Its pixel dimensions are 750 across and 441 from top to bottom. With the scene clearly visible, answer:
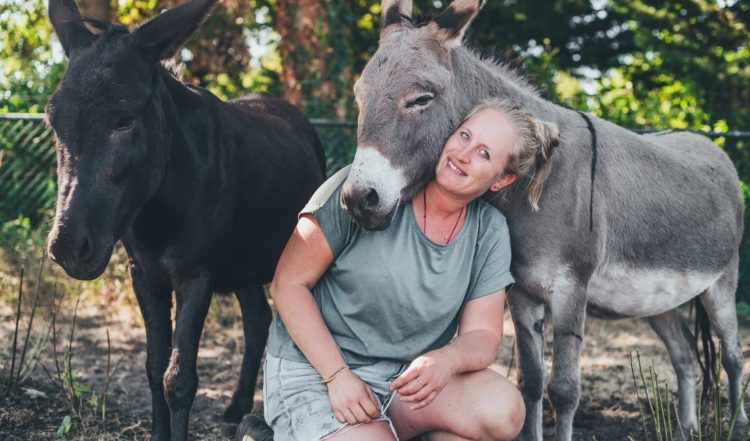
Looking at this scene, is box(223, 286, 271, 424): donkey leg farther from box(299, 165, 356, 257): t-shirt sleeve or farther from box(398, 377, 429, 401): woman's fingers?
box(398, 377, 429, 401): woman's fingers

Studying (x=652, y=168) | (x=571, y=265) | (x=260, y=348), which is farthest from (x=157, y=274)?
(x=652, y=168)

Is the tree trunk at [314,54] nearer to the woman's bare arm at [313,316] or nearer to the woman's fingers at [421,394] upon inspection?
the woman's bare arm at [313,316]

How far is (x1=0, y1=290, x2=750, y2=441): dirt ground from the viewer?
401 cm

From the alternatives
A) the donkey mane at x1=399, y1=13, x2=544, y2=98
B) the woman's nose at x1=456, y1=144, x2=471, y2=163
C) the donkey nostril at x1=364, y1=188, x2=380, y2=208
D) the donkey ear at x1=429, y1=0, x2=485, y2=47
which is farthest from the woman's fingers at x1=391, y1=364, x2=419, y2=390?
the donkey mane at x1=399, y1=13, x2=544, y2=98

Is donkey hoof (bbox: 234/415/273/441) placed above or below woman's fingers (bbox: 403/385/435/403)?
below

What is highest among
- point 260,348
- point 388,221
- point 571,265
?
point 388,221

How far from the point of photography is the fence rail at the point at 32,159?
7297 millimetres

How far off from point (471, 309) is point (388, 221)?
0.48 m

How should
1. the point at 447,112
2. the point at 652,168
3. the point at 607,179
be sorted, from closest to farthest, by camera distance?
the point at 447,112 < the point at 607,179 < the point at 652,168

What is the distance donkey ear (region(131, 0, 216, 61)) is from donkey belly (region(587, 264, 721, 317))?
6.88 feet

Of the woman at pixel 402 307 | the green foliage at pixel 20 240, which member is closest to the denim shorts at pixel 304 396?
the woman at pixel 402 307

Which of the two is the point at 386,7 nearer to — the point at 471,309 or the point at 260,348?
the point at 471,309

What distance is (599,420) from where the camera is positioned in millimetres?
4531

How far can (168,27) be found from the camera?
316cm
